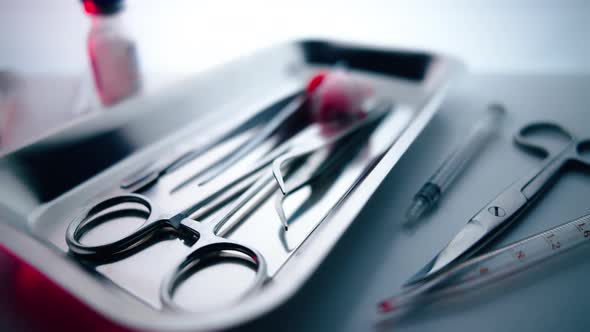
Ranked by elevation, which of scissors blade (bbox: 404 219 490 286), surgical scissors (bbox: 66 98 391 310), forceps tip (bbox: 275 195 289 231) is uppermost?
scissors blade (bbox: 404 219 490 286)

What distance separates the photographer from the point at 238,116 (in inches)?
24.1

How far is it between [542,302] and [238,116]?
42cm

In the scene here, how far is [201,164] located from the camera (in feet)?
1.61

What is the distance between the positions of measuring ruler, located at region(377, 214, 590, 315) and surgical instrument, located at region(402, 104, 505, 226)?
90mm

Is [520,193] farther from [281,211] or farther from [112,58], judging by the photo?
[112,58]

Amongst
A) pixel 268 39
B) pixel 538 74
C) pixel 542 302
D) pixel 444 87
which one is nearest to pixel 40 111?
pixel 268 39

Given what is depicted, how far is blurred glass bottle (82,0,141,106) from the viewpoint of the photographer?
59 centimetres

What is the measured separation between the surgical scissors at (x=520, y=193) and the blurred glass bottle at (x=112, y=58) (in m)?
0.47

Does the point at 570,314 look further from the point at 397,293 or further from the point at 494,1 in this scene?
the point at 494,1

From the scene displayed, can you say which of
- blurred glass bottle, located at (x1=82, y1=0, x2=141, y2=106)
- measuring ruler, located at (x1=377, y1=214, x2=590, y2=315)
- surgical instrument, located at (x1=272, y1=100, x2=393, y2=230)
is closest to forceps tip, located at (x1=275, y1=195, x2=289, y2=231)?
surgical instrument, located at (x1=272, y1=100, x2=393, y2=230)

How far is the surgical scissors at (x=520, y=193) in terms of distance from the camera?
0.35m

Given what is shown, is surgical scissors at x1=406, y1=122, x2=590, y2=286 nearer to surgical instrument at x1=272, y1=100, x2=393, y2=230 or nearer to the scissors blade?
the scissors blade

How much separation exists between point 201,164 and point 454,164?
0.28m

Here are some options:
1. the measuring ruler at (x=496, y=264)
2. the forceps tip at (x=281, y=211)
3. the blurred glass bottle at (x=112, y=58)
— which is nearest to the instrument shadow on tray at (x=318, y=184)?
the forceps tip at (x=281, y=211)
